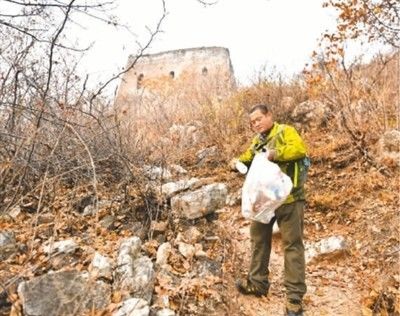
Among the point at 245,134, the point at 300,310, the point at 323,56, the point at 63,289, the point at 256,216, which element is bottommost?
the point at 300,310

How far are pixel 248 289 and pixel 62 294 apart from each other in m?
1.46

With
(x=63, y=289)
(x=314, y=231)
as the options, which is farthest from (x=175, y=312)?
(x=314, y=231)

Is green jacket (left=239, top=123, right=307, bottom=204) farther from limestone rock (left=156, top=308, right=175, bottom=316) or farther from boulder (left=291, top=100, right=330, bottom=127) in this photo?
boulder (left=291, top=100, right=330, bottom=127)

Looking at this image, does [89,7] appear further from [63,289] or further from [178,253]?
[178,253]

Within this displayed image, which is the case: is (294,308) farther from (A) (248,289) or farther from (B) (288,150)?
(B) (288,150)

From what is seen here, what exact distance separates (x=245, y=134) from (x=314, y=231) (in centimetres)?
242

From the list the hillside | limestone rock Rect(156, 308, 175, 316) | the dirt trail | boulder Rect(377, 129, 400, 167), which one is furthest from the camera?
boulder Rect(377, 129, 400, 167)

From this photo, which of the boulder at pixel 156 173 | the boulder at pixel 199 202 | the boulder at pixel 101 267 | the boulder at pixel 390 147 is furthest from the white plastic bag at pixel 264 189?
the boulder at pixel 390 147

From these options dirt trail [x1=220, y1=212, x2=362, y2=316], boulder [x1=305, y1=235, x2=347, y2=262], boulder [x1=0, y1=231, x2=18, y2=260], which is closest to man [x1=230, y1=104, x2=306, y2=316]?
dirt trail [x1=220, y1=212, x2=362, y2=316]

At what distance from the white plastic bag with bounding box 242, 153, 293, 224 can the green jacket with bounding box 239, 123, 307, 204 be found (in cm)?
10

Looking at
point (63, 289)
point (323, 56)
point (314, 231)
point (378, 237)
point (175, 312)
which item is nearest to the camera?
point (63, 289)

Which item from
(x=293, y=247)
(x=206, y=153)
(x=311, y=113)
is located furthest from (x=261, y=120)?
(x=311, y=113)

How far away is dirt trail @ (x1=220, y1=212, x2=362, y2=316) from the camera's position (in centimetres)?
312

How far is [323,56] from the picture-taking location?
6.04 metres
